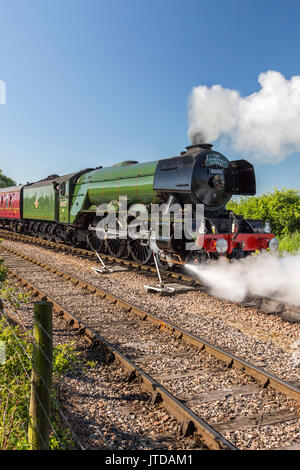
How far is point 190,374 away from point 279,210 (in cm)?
1533

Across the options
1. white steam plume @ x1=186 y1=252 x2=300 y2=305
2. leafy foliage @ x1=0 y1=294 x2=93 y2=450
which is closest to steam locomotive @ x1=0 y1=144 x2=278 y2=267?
white steam plume @ x1=186 y1=252 x2=300 y2=305

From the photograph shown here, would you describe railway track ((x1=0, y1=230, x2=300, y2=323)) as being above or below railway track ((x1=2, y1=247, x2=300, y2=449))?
above

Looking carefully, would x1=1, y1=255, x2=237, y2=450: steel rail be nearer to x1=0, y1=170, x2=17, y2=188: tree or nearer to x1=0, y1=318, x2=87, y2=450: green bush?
x1=0, y1=318, x2=87, y2=450: green bush

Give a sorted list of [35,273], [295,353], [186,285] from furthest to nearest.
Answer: [35,273] < [186,285] < [295,353]

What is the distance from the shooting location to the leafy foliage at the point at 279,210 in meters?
17.9

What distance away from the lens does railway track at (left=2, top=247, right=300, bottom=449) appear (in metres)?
3.32

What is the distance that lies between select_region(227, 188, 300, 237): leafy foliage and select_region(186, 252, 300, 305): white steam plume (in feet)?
28.9

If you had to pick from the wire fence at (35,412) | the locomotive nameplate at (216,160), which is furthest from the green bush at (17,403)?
the locomotive nameplate at (216,160)

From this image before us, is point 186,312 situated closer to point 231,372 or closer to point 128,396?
point 231,372

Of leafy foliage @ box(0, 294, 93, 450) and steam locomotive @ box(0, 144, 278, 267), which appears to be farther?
steam locomotive @ box(0, 144, 278, 267)

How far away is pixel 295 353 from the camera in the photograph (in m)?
4.78

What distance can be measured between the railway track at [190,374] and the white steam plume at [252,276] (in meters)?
2.58

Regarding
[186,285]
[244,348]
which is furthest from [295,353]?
[186,285]

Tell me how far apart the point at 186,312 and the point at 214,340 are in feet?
4.68
